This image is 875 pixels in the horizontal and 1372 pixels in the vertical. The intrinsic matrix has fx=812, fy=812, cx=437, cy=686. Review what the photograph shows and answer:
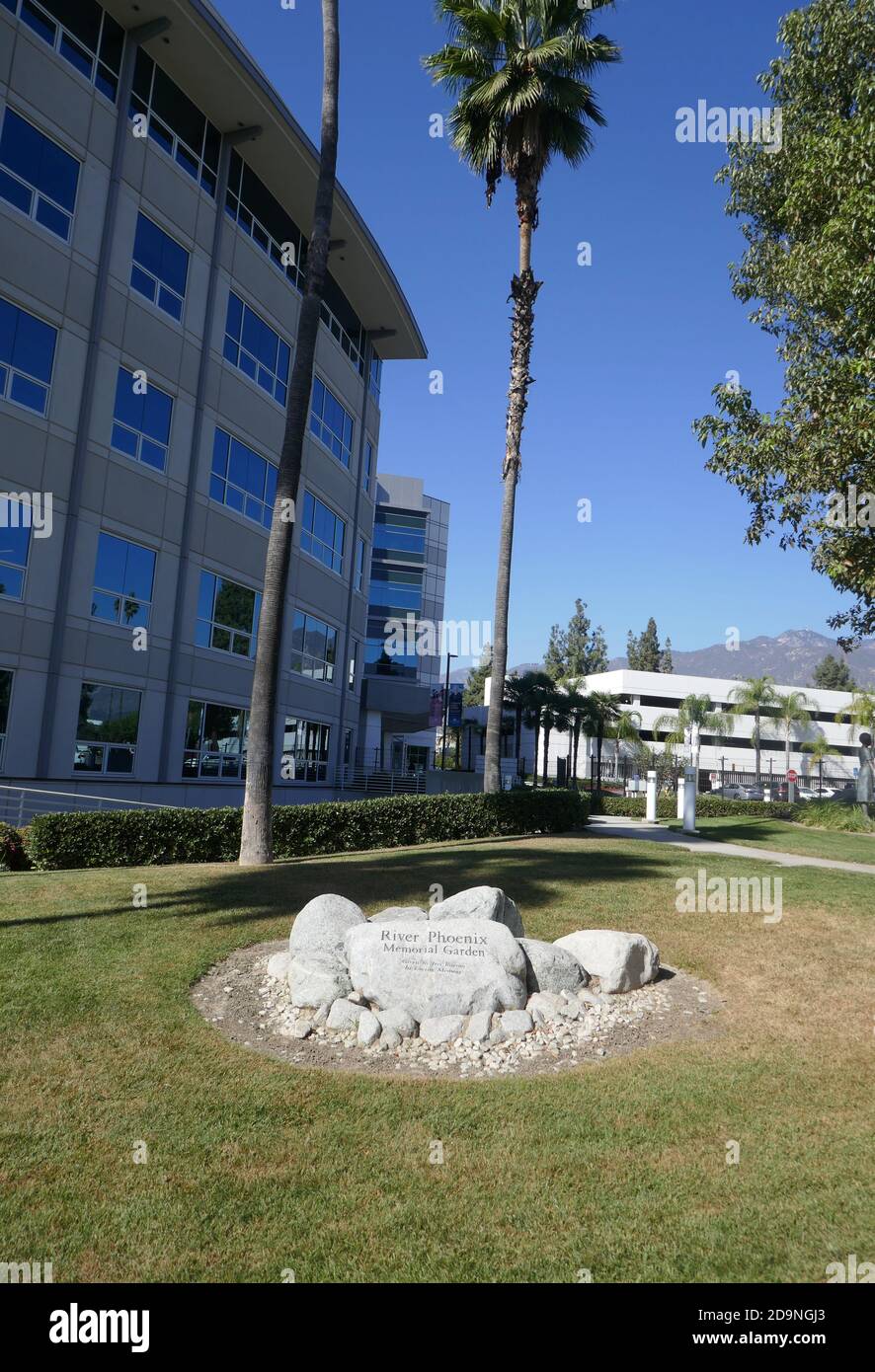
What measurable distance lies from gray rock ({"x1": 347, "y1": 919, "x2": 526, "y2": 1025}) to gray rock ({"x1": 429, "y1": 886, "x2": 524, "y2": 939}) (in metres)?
0.62

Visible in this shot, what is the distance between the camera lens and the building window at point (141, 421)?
62.3 feet

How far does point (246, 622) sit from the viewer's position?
23797mm

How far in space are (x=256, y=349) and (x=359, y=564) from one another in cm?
1025

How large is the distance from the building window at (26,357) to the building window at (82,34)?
6.10 meters

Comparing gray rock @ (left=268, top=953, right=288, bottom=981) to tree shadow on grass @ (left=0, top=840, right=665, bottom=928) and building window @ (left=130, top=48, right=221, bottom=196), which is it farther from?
building window @ (left=130, top=48, right=221, bottom=196)

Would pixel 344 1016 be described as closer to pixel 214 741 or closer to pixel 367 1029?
pixel 367 1029

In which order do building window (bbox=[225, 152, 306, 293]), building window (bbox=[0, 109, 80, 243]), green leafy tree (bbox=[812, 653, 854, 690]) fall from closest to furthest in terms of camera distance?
building window (bbox=[0, 109, 80, 243]) < building window (bbox=[225, 152, 306, 293]) < green leafy tree (bbox=[812, 653, 854, 690])

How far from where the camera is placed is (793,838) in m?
22.5

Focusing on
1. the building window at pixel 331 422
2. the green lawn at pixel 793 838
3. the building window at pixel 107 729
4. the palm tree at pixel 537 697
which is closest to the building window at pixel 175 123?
the building window at pixel 331 422

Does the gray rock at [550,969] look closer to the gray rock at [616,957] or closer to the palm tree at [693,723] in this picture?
the gray rock at [616,957]

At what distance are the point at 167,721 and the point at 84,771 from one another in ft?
9.53

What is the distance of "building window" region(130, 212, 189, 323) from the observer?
64.1 feet

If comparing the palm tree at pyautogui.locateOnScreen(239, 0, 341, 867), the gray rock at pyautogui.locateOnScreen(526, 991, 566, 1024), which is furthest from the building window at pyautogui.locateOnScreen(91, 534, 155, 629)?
the gray rock at pyautogui.locateOnScreen(526, 991, 566, 1024)

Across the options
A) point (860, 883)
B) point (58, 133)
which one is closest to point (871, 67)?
point (860, 883)
